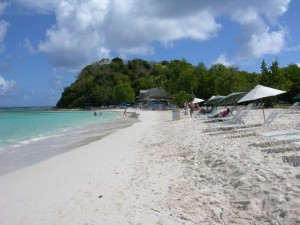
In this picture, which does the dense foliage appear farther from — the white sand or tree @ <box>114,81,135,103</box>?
the white sand

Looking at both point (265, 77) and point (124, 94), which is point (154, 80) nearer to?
point (124, 94)

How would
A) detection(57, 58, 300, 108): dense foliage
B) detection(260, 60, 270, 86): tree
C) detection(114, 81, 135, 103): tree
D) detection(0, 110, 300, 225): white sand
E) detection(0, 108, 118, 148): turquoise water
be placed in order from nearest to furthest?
detection(0, 110, 300, 225): white sand
detection(0, 108, 118, 148): turquoise water
detection(260, 60, 270, 86): tree
detection(57, 58, 300, 108): dense foliage
detection(114, 81, 135, 103): tree

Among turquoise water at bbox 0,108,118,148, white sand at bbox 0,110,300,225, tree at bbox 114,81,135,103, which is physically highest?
tree at bbox 114,81,135,103

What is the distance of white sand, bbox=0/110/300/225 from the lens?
4.65 meters

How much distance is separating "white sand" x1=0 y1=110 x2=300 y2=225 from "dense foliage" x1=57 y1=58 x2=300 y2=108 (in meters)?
33.4

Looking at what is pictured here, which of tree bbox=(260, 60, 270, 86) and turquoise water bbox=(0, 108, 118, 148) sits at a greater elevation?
tree bbox=(260, 60, 270, 86)

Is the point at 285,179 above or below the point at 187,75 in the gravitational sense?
below

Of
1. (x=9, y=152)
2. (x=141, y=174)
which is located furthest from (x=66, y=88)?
(x=141, y=174)

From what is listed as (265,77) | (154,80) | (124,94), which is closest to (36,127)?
(265,77)

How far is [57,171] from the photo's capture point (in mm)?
9055

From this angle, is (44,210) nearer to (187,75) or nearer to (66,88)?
(187,75)

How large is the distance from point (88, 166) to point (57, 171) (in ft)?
2.63

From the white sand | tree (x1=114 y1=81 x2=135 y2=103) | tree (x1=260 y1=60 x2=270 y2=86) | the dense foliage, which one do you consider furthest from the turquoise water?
tree (x1=114 y1=81 x2=135 y2=103)

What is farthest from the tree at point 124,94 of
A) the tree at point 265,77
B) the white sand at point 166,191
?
the white sand at point 166,191
